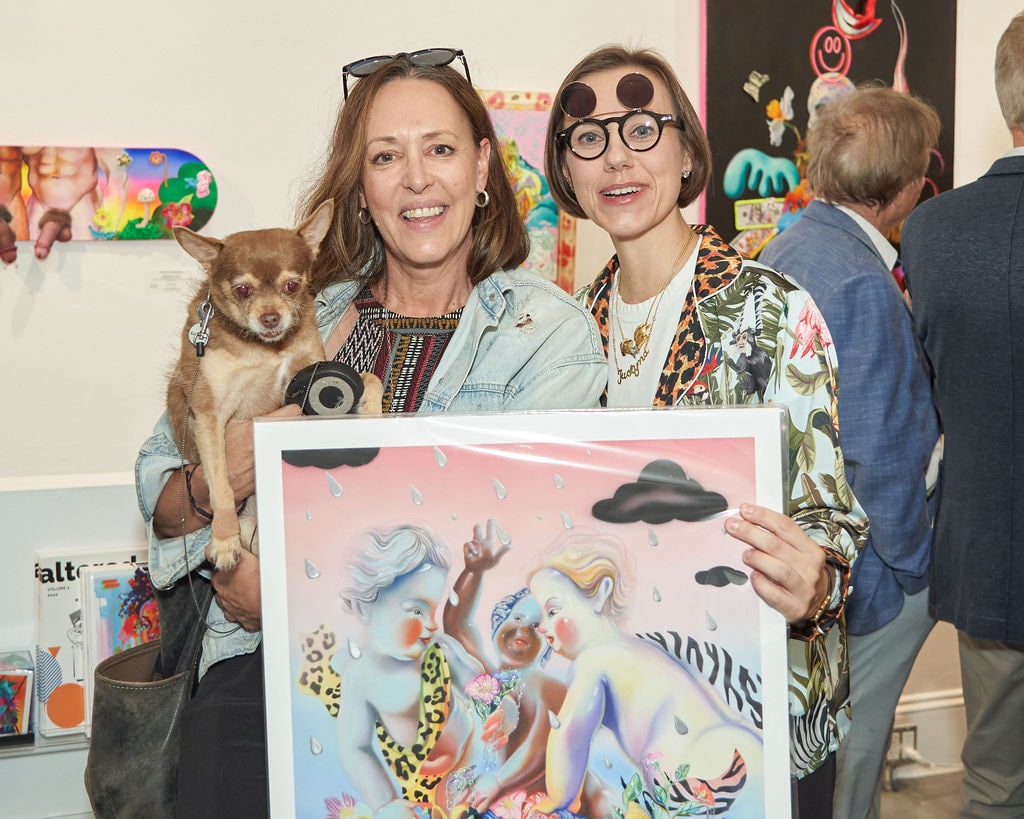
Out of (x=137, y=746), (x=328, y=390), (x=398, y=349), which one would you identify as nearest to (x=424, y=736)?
(x=328, y=390)

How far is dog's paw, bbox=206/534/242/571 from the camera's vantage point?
1.68 meters

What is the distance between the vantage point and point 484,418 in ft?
4.26

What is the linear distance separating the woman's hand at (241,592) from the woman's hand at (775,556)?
812mm

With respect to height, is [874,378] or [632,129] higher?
[632,129]

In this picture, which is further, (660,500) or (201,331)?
(201,331)

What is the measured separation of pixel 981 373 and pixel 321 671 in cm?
184

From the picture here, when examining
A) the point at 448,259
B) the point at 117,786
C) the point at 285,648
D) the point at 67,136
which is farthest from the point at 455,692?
the point at 67,136

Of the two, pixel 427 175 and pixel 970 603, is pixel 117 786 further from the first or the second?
pixel 970 603

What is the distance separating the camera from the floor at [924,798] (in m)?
3.60

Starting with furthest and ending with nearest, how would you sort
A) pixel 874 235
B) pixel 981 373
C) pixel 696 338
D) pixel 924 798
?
pixel 924 798 → pixel 874 235 → pixel 981 373 → pixel 696 338

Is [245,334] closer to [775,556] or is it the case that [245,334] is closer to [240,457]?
[240,457]

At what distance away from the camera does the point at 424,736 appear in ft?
4.24

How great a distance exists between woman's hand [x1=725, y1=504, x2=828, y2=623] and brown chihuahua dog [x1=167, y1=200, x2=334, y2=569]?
0.91 metres

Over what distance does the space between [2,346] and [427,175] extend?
1.72 meters
